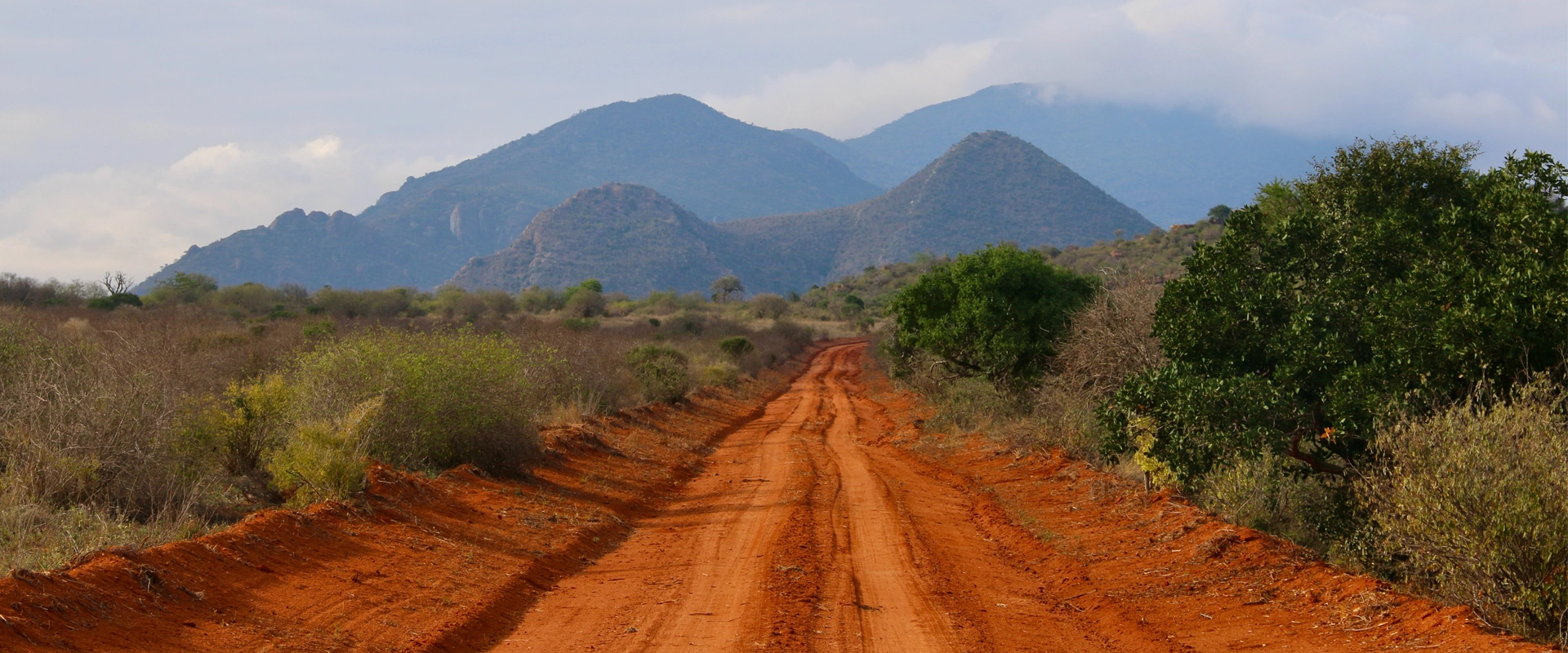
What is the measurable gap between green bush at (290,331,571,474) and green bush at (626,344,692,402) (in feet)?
40.8

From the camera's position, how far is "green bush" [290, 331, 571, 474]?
1299 centimetres

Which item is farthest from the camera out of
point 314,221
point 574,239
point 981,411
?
point 314,221

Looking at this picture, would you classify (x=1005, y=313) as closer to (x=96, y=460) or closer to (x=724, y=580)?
(x=724, y=580)

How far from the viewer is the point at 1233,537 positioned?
9703 millimetres

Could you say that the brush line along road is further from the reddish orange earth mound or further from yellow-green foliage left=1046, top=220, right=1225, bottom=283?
yellow-green foliage left=1046, top=220, right=1225, bottom=283

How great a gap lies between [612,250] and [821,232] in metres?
36.3

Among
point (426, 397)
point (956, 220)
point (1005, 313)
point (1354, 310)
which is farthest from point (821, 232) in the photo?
point (1354, 310)

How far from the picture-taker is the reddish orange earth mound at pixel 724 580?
22.4ft

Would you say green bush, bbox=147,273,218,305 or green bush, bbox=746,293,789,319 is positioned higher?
green bush, bbox=147,273,218,305

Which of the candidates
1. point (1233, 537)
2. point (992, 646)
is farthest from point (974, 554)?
point (992, 646)

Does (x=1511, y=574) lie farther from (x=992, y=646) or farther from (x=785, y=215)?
(x=785, y=215)

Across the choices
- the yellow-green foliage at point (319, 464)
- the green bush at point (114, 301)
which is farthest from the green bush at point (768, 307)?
the yellow-green foliage at point (319, 464)

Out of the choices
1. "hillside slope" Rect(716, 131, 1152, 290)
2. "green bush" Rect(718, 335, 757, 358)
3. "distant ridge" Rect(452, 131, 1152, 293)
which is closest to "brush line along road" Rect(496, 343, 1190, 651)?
"green bush" Rect(718, 335, 757, 358)

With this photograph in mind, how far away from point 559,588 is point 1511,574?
7.41 meters
